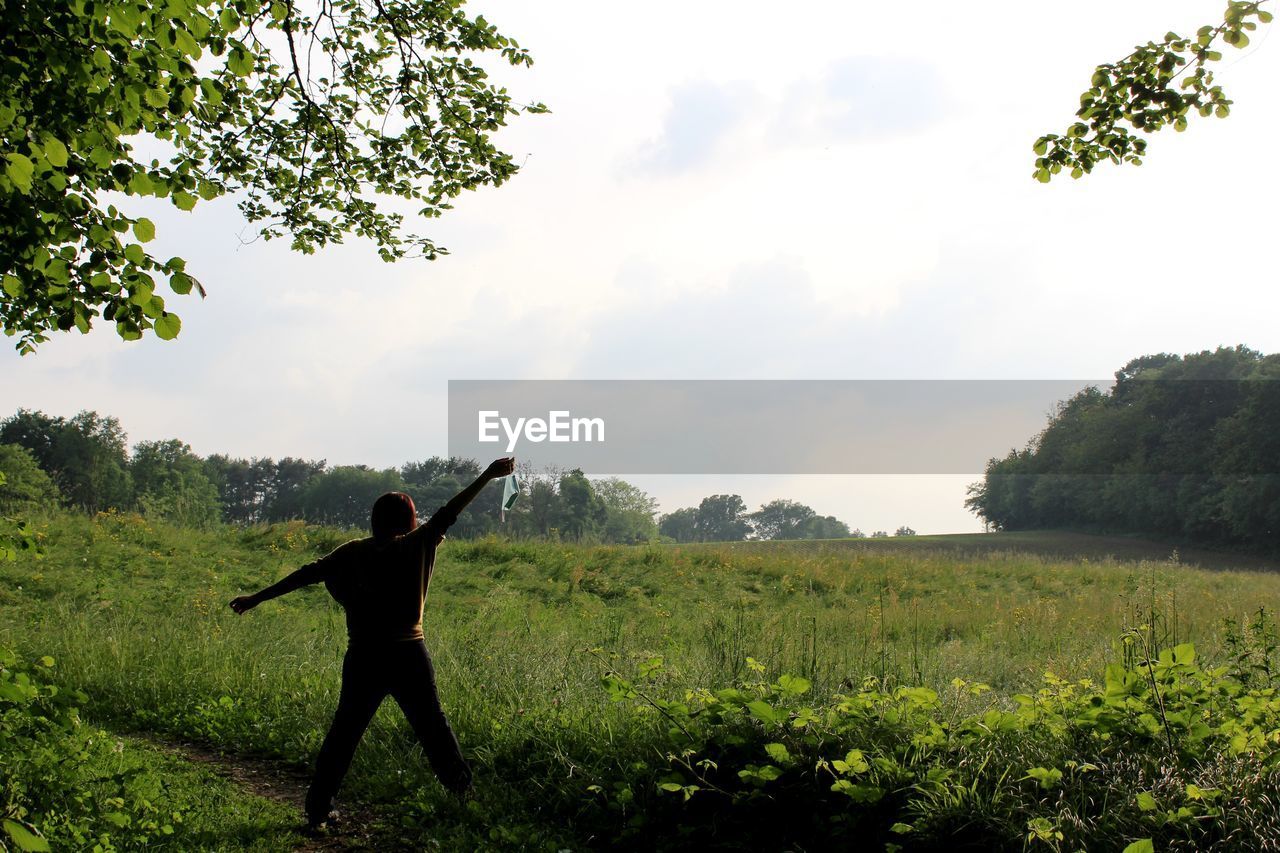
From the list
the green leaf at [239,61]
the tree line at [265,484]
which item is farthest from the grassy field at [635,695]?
the tree line at [265,484]

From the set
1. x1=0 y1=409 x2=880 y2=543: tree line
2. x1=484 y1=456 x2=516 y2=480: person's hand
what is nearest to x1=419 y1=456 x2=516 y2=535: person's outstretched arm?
x1=484 y1=456 x2=516 y2=480: person's hand

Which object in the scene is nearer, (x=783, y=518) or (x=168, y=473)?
(x=168, y=473)

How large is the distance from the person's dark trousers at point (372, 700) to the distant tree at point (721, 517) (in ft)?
507

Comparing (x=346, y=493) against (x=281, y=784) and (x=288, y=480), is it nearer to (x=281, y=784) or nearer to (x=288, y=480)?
(x=288, y=480)

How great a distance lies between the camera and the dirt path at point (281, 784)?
5434 millimetres


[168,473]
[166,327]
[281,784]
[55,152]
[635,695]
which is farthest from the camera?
[168,473]

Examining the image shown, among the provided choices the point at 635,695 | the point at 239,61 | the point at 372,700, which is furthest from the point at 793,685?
the point at 239,61

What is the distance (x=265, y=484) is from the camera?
134m

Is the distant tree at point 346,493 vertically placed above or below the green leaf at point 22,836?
below

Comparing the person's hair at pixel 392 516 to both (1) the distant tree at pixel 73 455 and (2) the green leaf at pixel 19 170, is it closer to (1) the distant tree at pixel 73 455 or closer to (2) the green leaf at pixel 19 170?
(2) the green leaf at pixel 19 170

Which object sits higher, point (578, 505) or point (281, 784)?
point (281, 784)

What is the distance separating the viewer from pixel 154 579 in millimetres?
18984

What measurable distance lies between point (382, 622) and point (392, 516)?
64cm

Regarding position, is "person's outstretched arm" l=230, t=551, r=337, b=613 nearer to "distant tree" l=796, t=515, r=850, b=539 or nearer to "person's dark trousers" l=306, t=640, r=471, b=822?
"person's dark trousers" l=306, t=640, r=471, b=822
